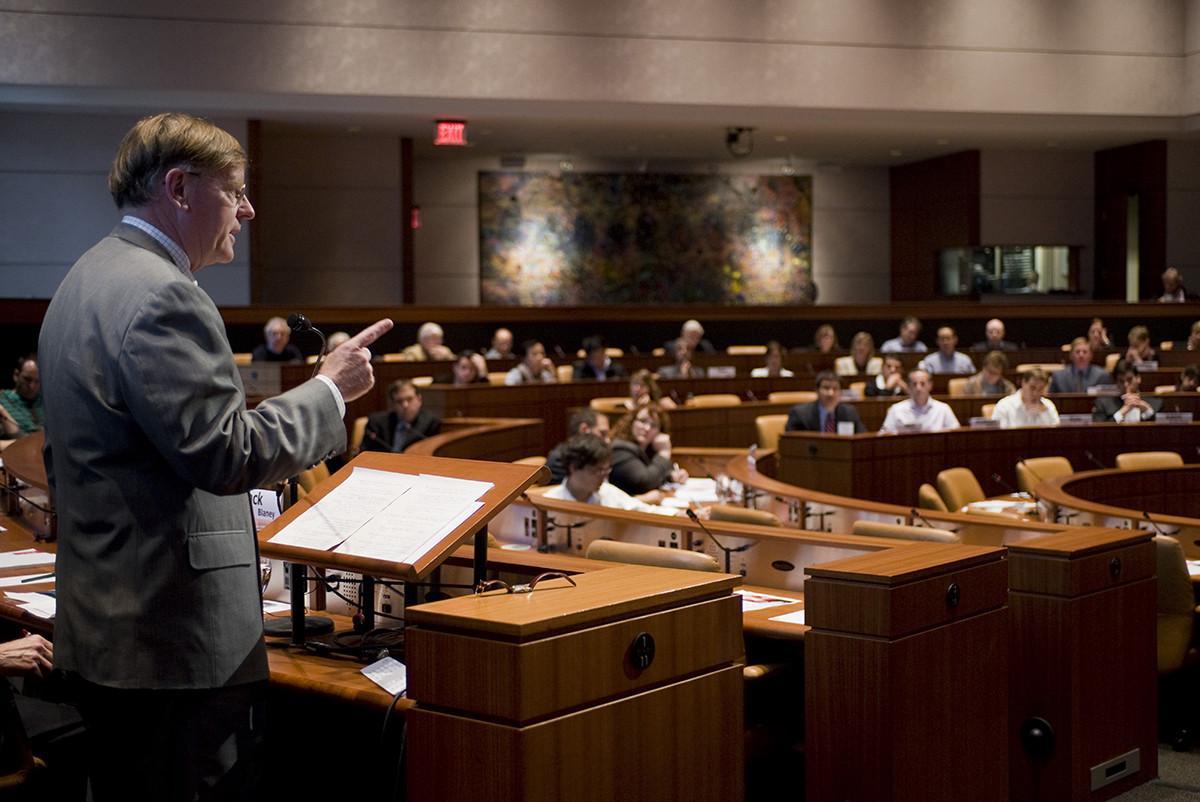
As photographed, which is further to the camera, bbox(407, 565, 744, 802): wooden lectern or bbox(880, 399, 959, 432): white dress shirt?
bbox(880, 399, 959, 432): white dress shirt

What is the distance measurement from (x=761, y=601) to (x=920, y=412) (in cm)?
585

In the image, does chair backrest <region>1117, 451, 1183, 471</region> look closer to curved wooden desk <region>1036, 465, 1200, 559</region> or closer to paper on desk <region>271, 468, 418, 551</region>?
curved wooden desk <region>1036, 465, 1200, 559</region>

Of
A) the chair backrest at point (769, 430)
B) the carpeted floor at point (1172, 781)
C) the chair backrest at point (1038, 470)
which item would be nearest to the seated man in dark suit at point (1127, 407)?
the chair backrest at point (1038, 470)

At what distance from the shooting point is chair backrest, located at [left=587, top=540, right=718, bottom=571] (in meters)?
3.77

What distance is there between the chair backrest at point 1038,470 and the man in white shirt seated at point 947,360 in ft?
16.1

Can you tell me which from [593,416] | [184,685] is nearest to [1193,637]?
[593,416]

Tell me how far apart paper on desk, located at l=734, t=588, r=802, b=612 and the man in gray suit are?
2049mm

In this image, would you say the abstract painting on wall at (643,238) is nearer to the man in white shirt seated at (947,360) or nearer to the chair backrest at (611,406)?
the man in white shirt seated at (947,360)

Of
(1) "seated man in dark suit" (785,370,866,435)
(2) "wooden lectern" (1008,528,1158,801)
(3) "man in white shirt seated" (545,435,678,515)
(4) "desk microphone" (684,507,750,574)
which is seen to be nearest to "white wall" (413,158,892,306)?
(1) "seated man in dark suit" (785,370,866,435)

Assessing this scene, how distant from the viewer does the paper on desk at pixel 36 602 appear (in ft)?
9.61

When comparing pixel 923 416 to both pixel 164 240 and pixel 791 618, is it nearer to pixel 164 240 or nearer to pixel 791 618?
pixel 791 618

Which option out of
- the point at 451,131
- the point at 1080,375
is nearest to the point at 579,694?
the point at 1080,375

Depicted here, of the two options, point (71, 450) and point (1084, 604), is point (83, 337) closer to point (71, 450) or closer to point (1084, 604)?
point (71, 450)

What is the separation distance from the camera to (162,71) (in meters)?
12.5
